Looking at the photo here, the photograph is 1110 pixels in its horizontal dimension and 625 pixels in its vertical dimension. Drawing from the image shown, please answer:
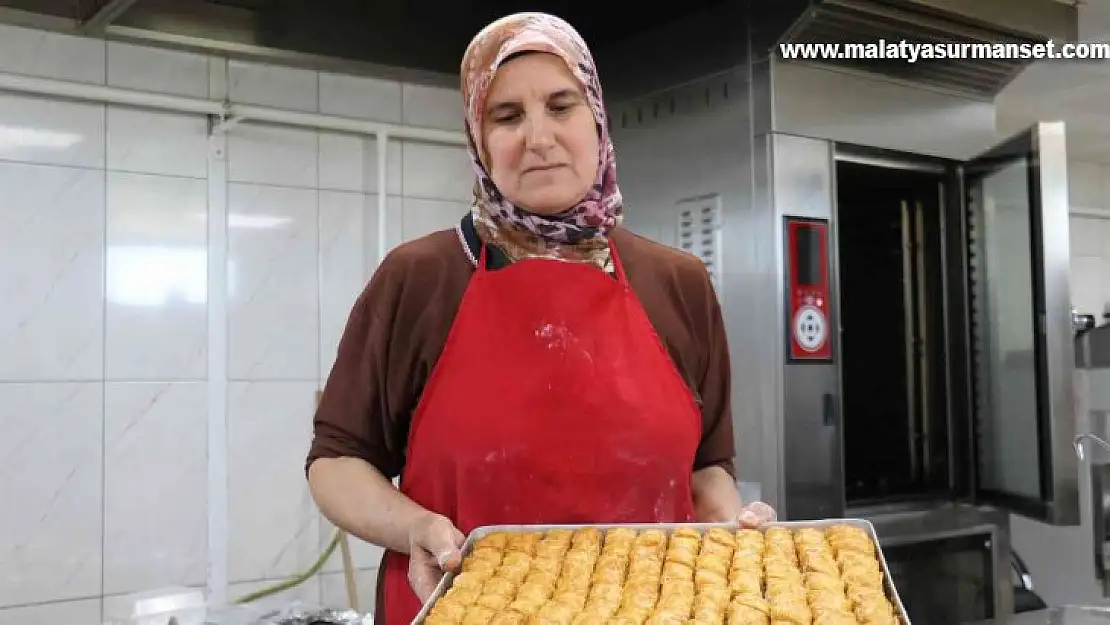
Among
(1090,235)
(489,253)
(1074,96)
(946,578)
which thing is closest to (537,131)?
(489,253)

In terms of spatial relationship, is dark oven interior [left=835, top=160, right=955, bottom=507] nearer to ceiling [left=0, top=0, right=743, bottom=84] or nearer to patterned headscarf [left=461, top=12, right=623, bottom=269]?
ceiling [left=0, top=0, right=743, bottom=84]

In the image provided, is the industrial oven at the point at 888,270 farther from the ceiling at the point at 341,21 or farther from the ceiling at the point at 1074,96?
the ceiling at the point at 1074,96

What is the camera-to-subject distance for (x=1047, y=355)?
2.19 m

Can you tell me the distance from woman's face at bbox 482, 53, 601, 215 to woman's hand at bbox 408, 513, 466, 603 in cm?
37

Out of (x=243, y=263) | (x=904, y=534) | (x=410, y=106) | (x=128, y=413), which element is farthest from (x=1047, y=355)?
(x=128, y=413)

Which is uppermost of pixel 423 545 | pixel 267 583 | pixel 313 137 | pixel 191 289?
pixel 313 137

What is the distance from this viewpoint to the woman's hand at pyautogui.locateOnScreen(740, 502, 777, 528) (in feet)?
3.08

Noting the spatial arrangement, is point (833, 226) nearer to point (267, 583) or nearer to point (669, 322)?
point (669, 322)

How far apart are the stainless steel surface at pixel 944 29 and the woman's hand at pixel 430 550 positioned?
141 centimetres

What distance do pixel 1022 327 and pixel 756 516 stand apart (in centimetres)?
159

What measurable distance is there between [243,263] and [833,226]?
4.47 ft

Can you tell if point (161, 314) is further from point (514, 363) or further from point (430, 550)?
point (430, 550)

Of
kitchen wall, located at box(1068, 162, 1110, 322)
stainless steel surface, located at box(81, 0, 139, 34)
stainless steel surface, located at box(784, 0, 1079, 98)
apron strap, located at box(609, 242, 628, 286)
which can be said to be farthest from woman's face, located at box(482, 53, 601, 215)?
kitchen wall, located at box(1068, 162, 1110, 322)

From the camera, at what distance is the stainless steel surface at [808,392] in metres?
2.04
